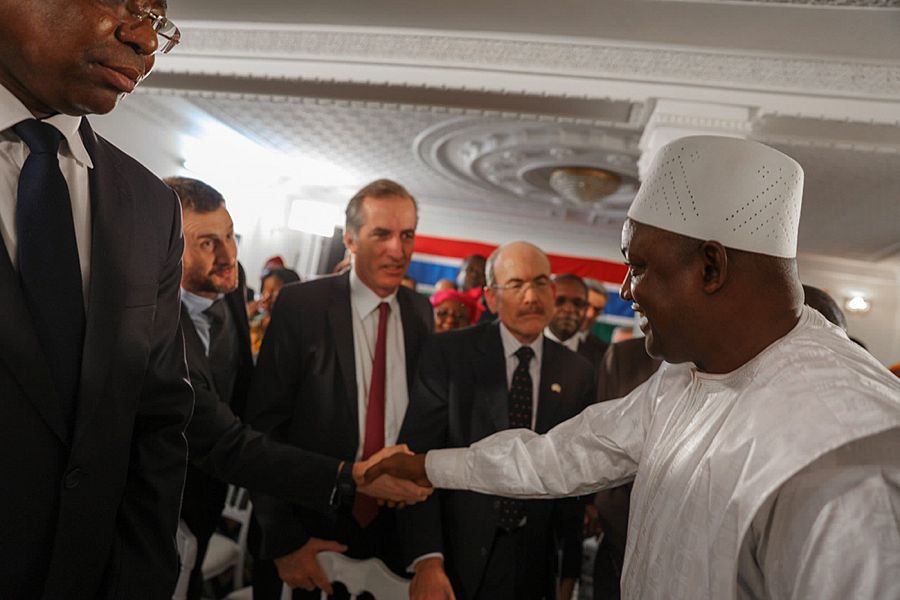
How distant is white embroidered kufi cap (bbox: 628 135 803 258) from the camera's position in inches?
46.5

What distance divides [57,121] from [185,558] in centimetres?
158

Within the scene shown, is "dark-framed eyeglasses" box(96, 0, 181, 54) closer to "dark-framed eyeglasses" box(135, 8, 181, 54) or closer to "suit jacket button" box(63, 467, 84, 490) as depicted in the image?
"dark-framed eyeglasses" box(135, 8, 181, 54)

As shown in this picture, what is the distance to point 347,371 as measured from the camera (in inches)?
88.5

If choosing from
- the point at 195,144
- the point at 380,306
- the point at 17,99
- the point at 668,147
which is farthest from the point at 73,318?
the point at 195,144

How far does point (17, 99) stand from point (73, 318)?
36 cm

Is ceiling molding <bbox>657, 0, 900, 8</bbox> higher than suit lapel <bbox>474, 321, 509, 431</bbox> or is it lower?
higher

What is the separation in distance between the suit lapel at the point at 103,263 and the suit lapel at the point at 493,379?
1.39 metres

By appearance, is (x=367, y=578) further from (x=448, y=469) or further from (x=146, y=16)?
(x=146, y=16)

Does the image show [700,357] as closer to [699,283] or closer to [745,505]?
[699,283]

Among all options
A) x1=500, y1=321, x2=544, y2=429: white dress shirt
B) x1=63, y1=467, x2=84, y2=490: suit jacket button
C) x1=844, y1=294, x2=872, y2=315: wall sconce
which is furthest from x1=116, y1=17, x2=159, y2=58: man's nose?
x1=844, y1=294, x2=872, y2=315: wall sconce

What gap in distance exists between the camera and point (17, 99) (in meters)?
1.00

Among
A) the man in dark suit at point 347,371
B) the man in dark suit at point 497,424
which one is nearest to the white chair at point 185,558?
the man in dark suit at point 347,371

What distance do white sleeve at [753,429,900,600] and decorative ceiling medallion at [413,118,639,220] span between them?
5241 millimetres

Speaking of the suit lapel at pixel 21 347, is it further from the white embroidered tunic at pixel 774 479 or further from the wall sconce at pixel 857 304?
the wall sconce at pixel 857 304
